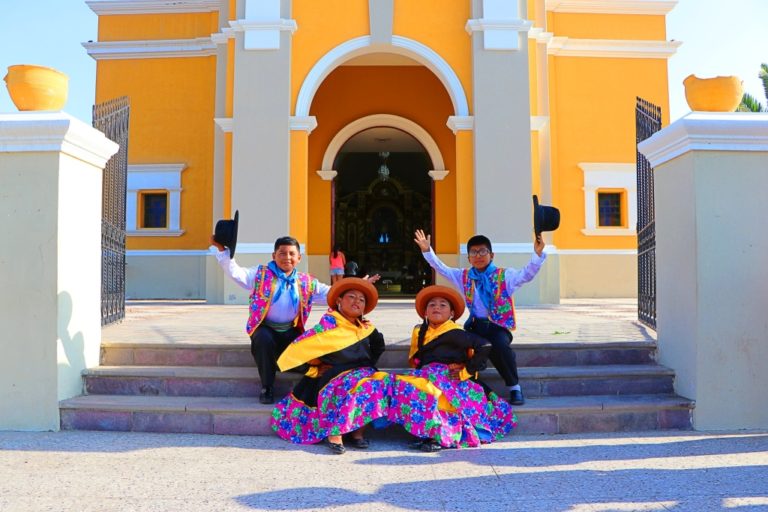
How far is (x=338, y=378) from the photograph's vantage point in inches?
164

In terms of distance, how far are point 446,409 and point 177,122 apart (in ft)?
40.9

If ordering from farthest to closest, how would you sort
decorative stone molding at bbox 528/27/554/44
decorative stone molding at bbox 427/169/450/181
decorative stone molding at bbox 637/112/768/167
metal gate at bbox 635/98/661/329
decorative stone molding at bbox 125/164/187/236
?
decorative stone molding at bbox 427/169/450/181 < decorative stone molding at bbox 125/164/187/236 < decorative stone molding at bbox 528/27/554/44 < metal gate at bbox 635/98/661/329 < decorative stone molding at bbox 637/112/768/167

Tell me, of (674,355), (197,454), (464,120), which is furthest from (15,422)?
(464,120)

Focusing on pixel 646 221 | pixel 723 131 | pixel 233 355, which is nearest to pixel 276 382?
pixel 233 355

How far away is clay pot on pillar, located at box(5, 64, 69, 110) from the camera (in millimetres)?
4562

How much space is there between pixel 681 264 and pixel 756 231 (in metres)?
0.53

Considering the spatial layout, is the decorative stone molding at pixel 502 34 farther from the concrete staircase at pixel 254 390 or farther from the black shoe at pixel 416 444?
the black shoe at pixel 416 444

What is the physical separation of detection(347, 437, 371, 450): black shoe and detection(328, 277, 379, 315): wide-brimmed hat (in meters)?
0.88

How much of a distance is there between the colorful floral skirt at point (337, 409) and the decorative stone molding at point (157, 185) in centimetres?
1109

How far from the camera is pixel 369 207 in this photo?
18625 millimetres

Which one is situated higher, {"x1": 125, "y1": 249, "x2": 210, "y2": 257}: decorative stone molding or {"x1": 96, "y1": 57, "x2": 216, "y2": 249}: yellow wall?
{"x1": 96, "y1": 57, "x2": 216, "y2": 249}: yellow wall

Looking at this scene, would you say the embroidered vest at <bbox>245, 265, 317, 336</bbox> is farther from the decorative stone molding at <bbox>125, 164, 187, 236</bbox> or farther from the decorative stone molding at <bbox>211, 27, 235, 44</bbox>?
the decorative stone molding at <bbox>125, 164, 187, 236</bbox>

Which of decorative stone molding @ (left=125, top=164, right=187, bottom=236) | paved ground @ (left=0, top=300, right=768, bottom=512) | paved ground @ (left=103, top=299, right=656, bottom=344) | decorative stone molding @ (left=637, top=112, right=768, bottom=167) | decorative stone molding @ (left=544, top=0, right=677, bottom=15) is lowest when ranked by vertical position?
paved ground @ (left=0, top=300, right=768, bottom=512)

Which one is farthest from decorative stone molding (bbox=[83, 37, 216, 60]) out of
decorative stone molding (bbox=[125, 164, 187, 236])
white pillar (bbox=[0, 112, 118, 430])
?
white pillar (bbox=[0, 112, 118, 430])
